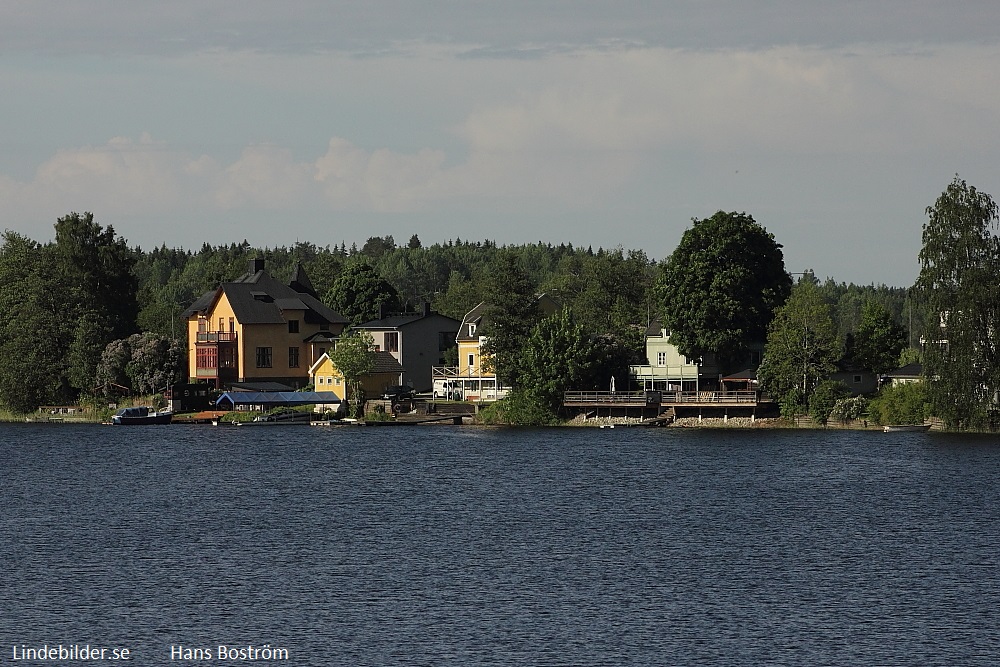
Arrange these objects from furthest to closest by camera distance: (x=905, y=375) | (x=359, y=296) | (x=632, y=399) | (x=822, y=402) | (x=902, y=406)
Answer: (x=359, y=296)
(x=632, y=399)
(x=905, y=375)
(x=822, y=402)
(x=902, y=406)

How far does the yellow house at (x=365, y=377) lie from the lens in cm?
13850

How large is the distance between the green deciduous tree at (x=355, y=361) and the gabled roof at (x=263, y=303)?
40.2 feet

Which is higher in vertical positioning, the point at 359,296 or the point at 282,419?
the point at 359,296

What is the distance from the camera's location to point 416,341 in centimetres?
14988

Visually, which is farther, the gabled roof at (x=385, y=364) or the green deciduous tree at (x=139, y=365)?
the green deciduous tree at (x=139, y=365)

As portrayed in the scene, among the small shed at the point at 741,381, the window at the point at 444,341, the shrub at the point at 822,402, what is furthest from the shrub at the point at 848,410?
the window at the point at 444,341

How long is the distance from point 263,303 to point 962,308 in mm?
73894

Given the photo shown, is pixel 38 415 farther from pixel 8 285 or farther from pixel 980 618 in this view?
pixel 980 618

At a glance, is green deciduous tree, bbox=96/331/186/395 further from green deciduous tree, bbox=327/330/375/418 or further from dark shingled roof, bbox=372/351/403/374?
dark shingled roof, bbox=372/351/403/374

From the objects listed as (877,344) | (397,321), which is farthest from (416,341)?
(877,344)

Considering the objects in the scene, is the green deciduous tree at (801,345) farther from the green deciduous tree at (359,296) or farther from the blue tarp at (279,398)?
the green deciduous tree at (359,296)

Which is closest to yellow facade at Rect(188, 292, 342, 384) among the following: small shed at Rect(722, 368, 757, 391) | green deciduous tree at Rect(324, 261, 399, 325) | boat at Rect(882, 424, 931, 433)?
green deciduous tree at Rect(324, 261, 399, 325)

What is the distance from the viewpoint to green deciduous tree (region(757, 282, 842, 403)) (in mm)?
112938

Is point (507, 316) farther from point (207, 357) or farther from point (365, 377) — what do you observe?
point (207, 357)
